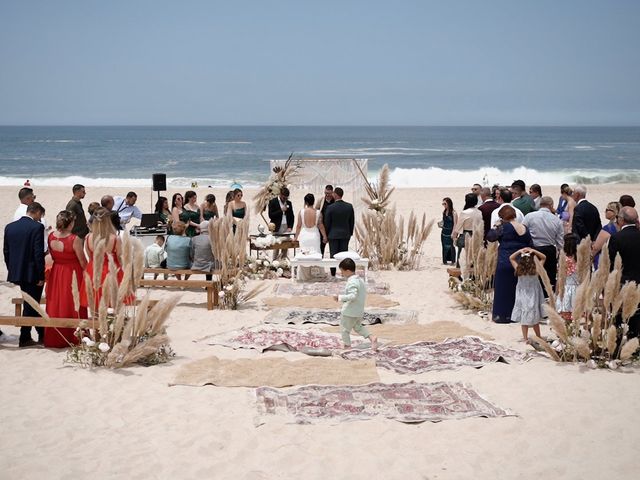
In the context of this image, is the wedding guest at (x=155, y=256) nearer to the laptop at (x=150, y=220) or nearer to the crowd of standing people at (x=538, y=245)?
the laptop at (x=150, y=220)

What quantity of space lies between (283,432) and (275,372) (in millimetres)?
1399

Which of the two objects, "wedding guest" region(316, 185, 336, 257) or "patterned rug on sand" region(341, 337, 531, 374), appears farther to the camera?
"wedding guest" region(316, 185, 336, 257)

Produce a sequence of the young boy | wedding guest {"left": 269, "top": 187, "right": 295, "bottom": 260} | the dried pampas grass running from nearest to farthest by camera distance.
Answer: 1. the dried pampas grass
2. the young boy
3. wedding guest {"left": 269, "top": 187, "right": 295, "bottom": 260}

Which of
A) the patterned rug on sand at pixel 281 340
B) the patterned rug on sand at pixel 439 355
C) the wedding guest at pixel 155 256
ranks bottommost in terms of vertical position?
the patterned rug on sand at pixel 281 340

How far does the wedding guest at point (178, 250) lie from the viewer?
10.4 meters

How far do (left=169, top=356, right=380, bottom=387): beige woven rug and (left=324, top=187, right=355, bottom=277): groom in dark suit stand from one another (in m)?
4.94

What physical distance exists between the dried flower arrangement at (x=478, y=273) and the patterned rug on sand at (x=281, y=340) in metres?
2.00

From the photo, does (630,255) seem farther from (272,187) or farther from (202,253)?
(272,187)

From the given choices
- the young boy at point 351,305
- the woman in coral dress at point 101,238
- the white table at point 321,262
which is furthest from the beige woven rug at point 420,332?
the white table at point 321,262

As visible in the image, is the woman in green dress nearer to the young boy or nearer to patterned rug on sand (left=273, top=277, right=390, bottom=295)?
patterned rug on sand (left=273, top=277, right=390, bottom=295)

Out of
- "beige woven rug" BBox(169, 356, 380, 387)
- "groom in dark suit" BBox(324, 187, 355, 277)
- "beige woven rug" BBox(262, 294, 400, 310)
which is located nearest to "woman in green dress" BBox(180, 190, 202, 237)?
"beige woven rug" BBox(262, 294, 400, 310)

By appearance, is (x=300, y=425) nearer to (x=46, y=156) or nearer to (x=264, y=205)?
(x=264, y=205)

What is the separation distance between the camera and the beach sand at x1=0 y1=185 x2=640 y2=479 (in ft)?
15.2

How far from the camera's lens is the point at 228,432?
516cm
